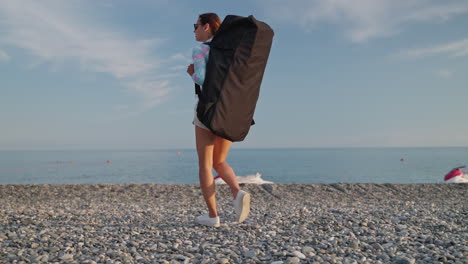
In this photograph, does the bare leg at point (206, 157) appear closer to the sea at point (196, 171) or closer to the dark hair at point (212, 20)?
the dark hair at point (212, 20)

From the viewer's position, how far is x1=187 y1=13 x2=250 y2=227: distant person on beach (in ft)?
11.0

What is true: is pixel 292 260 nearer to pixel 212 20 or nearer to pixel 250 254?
pixel 250 254

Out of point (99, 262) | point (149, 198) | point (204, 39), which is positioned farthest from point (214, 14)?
point (149, 198)

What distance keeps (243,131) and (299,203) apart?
4.09 m

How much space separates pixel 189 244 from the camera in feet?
10.9

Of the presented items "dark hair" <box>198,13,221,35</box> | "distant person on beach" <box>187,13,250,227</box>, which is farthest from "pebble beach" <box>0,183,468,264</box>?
"dark hair" <box>198,13,221,35</box>

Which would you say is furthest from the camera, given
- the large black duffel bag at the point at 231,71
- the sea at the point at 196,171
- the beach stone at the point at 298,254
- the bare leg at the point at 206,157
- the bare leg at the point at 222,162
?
the sea at the point at 196,171

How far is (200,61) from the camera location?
3307 millimetres

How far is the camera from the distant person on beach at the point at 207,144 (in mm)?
3342

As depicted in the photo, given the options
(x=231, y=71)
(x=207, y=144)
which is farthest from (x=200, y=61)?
(x=207, y=144)

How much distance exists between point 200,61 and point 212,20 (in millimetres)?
520

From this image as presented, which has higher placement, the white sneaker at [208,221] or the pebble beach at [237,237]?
the white sneaker at [208,221]

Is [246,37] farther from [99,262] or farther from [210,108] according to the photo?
[99,262]

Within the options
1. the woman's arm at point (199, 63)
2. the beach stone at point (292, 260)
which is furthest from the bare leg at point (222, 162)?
the beach stone at point (292, 260)
